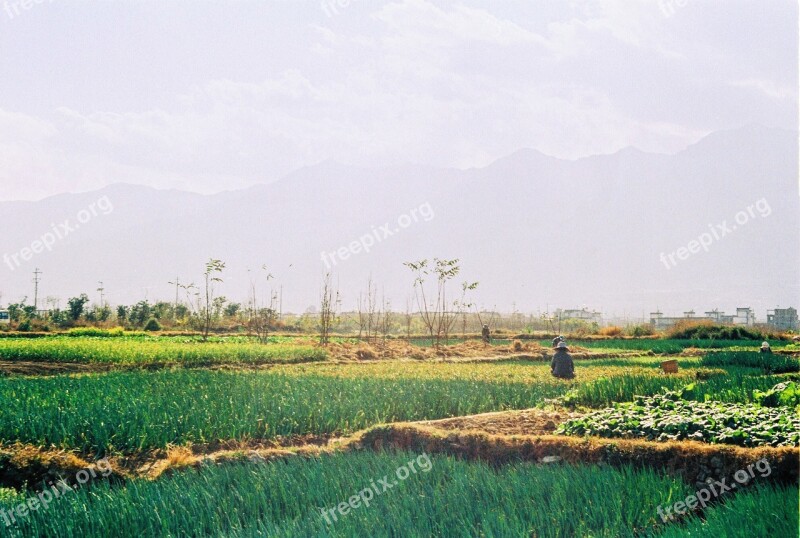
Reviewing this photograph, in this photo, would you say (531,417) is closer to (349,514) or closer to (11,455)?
(349,514)

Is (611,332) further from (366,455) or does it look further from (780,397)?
(366,455)

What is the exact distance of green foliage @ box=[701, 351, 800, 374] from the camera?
15883mm

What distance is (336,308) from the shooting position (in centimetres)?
3209

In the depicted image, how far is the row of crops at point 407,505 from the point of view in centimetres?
463

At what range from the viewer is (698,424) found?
7355 mm

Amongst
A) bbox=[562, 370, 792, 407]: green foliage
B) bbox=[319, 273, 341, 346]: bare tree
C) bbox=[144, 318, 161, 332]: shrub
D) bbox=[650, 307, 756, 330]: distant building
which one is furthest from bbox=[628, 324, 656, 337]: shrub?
bbox=[144, 318, 161, 332]: shrub

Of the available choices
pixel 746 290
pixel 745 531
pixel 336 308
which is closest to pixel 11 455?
pixel 745 531

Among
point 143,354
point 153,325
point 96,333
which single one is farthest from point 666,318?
point 143,354

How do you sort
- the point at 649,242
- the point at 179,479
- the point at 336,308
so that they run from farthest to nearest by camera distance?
the point at 649,242 < the point at 336,308 < the point at 179,479

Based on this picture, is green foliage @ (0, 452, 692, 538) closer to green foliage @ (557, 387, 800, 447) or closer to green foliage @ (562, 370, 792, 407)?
green foliage @ (557, 387, 800, 447)

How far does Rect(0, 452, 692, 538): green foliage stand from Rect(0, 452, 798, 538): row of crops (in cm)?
1

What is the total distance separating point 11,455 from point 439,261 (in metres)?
20.4

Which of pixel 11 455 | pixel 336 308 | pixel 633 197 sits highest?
pixel 633 197

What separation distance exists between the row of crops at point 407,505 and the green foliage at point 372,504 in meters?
0.01
